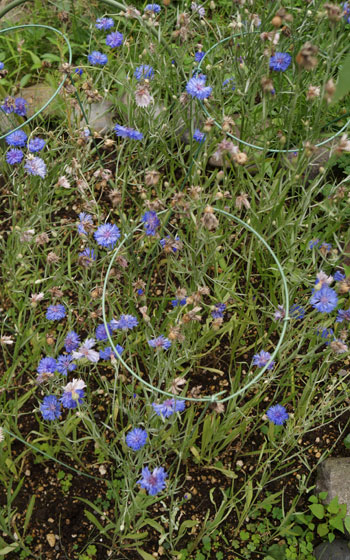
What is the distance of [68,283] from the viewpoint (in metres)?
2.03

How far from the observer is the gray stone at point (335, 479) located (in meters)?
1.60

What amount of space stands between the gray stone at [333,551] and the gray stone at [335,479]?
3.4 inches

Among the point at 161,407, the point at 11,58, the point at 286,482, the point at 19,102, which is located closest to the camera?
the point at 161,407

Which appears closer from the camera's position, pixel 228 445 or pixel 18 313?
pixel 228 445

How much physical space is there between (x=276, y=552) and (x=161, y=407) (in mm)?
598

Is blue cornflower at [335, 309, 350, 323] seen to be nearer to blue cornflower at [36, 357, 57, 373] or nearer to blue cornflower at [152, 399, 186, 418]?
blue cornflower at [152, 399, 186, 418]

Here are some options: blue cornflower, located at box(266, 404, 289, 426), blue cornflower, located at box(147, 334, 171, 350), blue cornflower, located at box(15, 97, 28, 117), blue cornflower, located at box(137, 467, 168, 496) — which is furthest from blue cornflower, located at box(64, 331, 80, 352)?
blue cornflower, located at box(15, 97, 28, 117)

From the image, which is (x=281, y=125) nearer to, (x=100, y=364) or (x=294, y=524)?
(x=100, y=364)

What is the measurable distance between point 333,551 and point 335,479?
0.19 m

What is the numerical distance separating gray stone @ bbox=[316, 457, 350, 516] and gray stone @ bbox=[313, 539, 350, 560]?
0.09 metres

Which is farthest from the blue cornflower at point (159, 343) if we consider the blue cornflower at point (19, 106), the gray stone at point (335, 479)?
the blue cornflower at point (19, 106)

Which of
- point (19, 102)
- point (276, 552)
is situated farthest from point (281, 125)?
point (276, 552)

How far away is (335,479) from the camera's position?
1.62 metres

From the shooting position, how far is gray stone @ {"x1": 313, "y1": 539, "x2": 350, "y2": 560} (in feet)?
5.01
